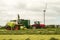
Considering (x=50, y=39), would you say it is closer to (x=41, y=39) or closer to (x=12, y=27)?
(x=41, y=39)

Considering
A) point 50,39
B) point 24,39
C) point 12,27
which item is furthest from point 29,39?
point 12,27

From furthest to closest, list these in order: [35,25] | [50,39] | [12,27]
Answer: [35,25], [12,27], [50,39]

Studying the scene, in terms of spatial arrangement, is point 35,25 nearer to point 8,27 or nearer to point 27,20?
point 27,20

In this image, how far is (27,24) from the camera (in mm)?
48344

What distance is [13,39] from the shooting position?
61.7ft

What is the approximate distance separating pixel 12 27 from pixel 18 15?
3.60m

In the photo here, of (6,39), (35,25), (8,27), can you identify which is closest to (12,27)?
(8,27)

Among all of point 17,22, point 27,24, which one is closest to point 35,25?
point 27,24

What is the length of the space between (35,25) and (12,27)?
8.21 meters

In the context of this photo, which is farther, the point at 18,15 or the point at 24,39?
the point at 18,15

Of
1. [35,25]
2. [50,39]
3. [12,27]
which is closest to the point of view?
[50,39]

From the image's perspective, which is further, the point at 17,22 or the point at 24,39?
the point at 17,22

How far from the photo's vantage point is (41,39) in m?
18.5

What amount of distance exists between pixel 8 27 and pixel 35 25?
26.3 ft
